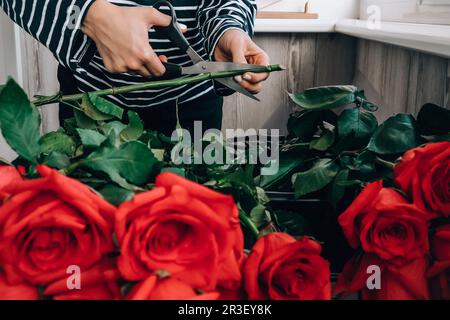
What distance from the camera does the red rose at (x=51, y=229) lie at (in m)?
0.27

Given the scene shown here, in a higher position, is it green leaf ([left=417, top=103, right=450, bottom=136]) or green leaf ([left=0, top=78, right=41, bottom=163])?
green leaf ([left=0, top=78, right=41, bottom=163])

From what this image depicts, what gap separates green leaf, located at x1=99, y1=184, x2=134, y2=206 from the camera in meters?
0.31

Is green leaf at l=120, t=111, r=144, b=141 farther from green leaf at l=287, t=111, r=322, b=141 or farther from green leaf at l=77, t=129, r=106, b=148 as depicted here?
green leaf at l=287, t=111, r=322, b=141

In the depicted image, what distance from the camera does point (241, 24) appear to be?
2.68 ft

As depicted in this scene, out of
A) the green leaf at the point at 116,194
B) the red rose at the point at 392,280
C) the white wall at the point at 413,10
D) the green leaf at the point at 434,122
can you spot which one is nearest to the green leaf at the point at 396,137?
the green leaf at the point at 434,122

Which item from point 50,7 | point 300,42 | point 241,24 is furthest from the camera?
point 300,42

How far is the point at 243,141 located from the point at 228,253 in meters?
0.25

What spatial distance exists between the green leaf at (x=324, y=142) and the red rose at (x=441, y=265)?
0.14 m

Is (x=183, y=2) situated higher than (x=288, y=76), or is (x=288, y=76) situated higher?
(x=183, y=2)

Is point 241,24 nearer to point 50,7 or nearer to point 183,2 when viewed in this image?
point 183,2

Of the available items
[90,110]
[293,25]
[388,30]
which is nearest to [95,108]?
[90,110]

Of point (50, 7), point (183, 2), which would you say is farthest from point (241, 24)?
point (50, 7)

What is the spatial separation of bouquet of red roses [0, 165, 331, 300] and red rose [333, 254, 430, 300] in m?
0.10

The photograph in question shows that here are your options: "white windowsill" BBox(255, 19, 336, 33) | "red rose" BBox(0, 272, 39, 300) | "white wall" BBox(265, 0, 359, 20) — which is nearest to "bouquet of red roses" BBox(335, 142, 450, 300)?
"red rose" BBox(0, 272, 39, 300)
